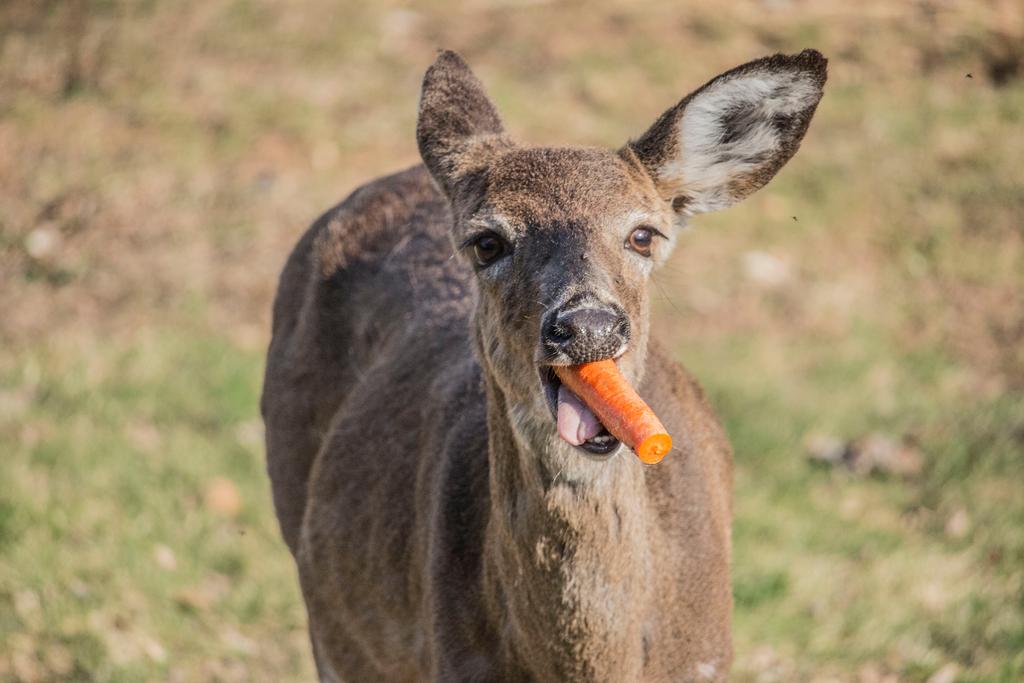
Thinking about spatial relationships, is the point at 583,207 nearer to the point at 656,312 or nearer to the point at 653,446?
the point at 653,446

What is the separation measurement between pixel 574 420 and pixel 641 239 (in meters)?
0.69

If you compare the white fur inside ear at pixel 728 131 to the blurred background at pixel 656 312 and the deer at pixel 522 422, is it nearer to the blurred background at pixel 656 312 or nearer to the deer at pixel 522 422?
the deer at pixel 522 422

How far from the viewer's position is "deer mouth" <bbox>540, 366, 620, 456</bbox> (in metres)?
3.25

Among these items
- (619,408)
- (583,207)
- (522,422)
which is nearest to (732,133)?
(583,207)

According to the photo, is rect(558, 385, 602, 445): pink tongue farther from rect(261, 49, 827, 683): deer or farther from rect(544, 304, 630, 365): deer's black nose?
rect(544, 304, 630, 365): deer's black nose

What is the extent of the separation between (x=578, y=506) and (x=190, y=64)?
797 cm

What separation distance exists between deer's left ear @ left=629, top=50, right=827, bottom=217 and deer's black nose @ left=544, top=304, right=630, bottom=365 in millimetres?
954

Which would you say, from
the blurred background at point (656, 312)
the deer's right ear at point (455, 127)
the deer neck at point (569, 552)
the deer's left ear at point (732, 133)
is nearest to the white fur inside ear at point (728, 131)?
the deer's left ear at point (732, 133)

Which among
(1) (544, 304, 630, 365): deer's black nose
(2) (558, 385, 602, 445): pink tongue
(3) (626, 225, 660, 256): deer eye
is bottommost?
(2) (558, 385, 602, 445): pink tongue

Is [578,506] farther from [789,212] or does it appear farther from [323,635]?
[789,212]

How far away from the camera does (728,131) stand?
4027mm

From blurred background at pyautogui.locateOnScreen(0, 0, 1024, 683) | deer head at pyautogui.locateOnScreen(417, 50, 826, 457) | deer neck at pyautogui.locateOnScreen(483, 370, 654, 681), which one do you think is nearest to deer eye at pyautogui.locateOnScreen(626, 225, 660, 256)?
deer head at pyautogui.locateOnScreen(417, 50, 826, 457)

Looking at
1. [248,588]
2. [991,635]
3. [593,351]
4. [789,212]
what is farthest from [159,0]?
[593,351]

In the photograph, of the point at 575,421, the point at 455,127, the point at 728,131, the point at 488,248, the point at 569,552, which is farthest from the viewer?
the point at 455,127
